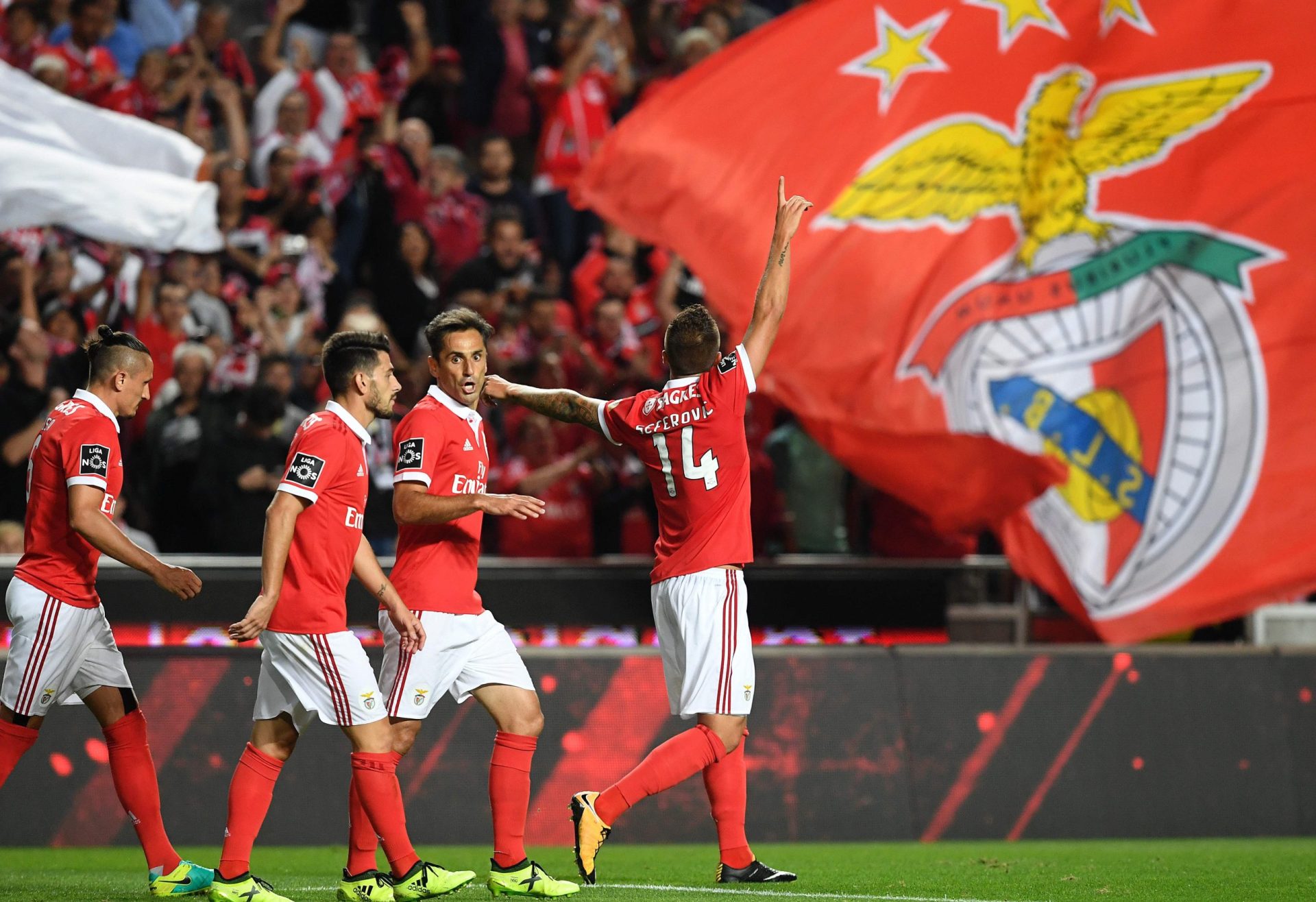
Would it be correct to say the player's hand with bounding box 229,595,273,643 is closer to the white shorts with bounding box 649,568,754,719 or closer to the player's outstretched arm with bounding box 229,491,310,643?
the player's outstretched arm with bounding box 229,491,310,643

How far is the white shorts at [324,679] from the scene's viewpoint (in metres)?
6.34

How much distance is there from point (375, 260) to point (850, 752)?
19.2 ft

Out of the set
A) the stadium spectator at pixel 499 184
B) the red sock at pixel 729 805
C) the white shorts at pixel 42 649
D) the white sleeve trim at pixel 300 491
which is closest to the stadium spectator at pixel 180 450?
the stadium spectator at pixel 499 184

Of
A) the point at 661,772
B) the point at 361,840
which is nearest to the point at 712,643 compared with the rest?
the point at 661,772

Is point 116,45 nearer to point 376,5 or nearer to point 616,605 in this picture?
point 376,5

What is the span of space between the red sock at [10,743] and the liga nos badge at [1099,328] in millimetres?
5278

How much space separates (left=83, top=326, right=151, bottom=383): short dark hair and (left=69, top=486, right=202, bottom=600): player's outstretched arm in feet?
1.65

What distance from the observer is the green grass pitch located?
6656 millimetres

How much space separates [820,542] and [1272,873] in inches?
162

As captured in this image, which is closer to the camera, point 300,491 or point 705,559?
point 300,491

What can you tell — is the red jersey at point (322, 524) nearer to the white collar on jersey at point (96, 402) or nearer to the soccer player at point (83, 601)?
the soccer player at point (83, 601)

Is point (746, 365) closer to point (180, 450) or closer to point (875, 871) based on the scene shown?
point (875, 871)

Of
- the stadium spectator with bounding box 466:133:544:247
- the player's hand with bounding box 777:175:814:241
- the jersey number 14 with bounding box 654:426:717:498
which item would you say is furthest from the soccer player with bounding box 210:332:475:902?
the stadium spectator with bounding box 466:133:544:247

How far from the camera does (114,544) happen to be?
650 cm
